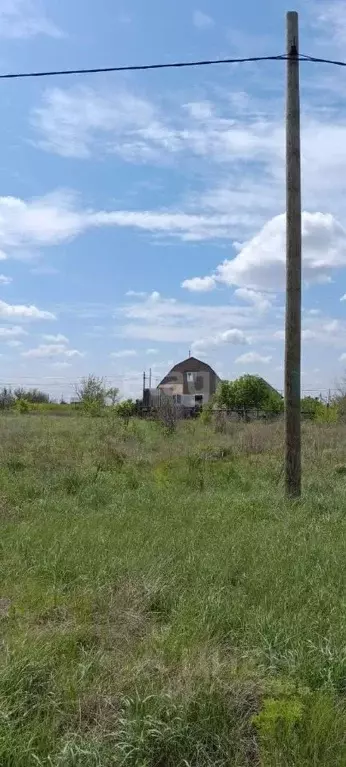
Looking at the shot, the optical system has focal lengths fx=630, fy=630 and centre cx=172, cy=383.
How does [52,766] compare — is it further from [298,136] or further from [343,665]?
[298,136]

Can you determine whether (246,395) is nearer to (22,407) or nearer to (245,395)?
(245,395)

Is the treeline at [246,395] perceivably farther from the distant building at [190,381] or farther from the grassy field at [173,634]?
the grassy field at [173,634]

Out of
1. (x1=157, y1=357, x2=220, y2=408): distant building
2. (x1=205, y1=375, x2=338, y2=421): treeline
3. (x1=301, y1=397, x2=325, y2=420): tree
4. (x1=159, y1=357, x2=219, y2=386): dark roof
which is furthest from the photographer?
(x1=159, y1=357, x2=219, y2=386): dark roof

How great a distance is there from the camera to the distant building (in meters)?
70.1

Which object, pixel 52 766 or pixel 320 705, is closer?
pixel 52 766

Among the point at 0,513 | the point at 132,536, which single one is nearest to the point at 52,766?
the point at 132,536

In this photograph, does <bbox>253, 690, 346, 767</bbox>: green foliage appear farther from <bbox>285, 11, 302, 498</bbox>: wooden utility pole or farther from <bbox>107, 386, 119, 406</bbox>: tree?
<bbox>107, 386, 119, 406</bbox>: tree

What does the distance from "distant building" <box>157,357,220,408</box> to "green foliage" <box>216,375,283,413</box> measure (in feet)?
66.9

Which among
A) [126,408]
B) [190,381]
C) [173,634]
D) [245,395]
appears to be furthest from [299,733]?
[190,381]

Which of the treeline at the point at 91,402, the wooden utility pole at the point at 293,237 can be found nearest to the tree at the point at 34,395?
the treeline at the point at 91,402

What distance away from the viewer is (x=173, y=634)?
374 centimetres

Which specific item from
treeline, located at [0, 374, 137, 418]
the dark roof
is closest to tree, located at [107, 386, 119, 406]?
treeline, located at [0, 374, 137, 418]

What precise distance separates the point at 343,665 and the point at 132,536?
10.6ft

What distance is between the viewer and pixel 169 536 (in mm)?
6316
